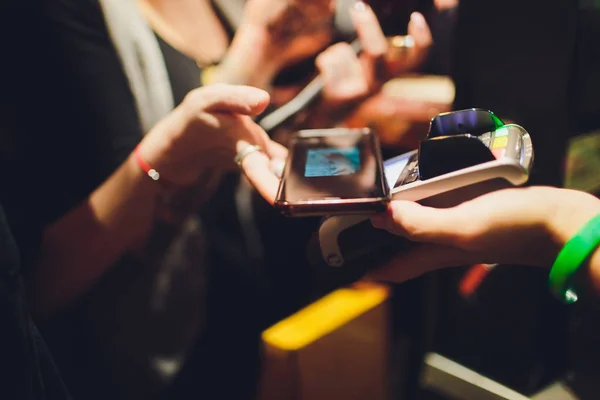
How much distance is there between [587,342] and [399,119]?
1.03 ft

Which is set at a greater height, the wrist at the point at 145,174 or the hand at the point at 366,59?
the hand at the point at 366,59

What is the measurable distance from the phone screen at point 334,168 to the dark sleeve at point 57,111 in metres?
0.21

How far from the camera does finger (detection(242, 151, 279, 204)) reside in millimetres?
405

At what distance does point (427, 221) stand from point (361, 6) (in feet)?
0.84

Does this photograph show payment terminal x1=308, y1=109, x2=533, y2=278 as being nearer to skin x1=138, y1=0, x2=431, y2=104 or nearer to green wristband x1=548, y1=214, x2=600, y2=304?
green wristband x1=548, y1=214, x2=600, y2=304

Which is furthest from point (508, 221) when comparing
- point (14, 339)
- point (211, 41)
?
point (211, 41)

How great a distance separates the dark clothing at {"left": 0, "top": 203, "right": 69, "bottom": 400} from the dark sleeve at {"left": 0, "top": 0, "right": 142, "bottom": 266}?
15 cm

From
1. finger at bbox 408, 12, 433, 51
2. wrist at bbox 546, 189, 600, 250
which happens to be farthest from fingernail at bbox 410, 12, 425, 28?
wrist at bbox 546, 189, 600, 250

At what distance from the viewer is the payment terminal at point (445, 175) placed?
1.07 feet

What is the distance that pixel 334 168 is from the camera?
1.38 feet

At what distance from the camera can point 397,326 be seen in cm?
74

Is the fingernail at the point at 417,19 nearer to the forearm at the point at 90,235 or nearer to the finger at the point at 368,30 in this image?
the finger at the point at 368,30

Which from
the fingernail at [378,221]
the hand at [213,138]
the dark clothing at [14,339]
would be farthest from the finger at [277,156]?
the dark clothing at [14,339]

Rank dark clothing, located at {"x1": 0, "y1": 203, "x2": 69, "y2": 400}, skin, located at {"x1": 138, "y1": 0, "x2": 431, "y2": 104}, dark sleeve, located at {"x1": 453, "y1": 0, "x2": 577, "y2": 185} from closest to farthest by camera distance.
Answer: dark clothing, located at {"x1": 0, "y1": 203, "x2": 69, "y2": 400} → dark sleeve, located at {"x1": 453, "y1": 0, "x2": 577, "y2": 185} → skin, located at {"x1": 138, "y1": 0, "x2": 431, "y2": 104}
